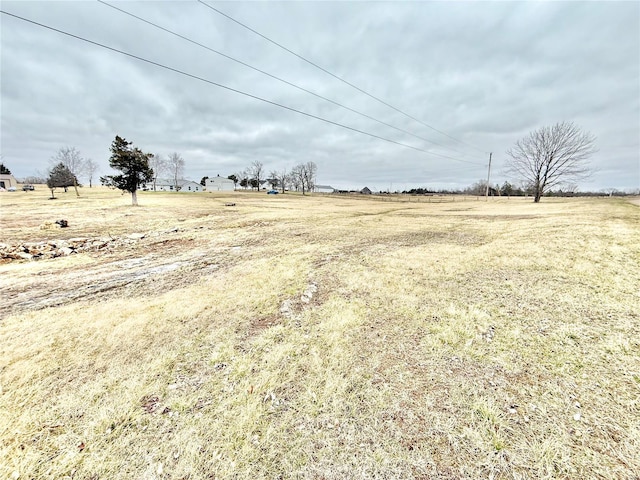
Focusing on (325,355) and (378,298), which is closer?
(325,355)

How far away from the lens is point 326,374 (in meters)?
3.02

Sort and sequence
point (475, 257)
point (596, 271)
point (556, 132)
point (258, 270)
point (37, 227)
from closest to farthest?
point (596, 271) < point (258, 270) < point (475, 257) < point (37, 227) < point (556, 132)

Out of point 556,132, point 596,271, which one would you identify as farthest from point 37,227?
point 556,132

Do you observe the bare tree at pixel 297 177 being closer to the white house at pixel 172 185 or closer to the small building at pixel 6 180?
the white house at pixel 172 185

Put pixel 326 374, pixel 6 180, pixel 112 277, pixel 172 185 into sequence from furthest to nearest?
pixel 172 185 < pixel 6 180 < pixel 112 277 < pixel 326 374

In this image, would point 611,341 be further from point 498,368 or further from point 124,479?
point 124,479

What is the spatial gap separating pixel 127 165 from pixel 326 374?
30697 millimetres

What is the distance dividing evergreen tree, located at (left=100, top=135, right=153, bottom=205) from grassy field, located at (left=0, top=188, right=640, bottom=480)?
77.7 feet

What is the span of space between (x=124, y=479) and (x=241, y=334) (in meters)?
1.98

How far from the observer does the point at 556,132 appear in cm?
3684

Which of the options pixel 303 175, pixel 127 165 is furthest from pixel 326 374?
pixel 303 175

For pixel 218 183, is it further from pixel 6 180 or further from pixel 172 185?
pixel 6 180

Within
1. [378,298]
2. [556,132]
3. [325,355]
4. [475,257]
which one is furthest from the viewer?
[556,132]

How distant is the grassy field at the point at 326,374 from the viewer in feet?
6.81
